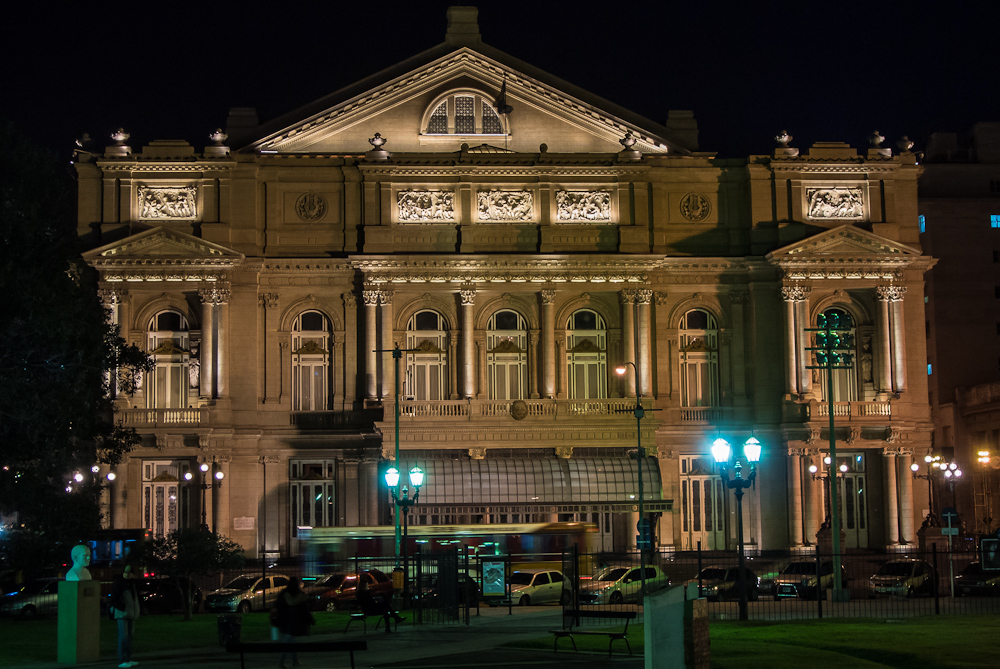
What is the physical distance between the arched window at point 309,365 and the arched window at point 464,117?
11.2 meters

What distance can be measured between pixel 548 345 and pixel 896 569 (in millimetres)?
20737

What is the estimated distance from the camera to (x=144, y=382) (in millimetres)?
64938

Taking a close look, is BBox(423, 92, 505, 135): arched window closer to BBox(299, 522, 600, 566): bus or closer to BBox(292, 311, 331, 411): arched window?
BBox(292, 311, 331, 411): arched window

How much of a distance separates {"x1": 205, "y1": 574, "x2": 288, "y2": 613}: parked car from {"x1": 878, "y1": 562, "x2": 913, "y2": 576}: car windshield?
21998 mm

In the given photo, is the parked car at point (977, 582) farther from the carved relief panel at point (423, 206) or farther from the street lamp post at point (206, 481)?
the street lamp post at point (206, 481)

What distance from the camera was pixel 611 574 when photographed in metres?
48.2

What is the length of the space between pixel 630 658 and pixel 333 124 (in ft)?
144

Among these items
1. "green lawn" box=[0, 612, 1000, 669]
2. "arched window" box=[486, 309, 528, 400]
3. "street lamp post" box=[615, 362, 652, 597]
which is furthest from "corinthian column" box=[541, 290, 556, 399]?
"green lawn" box=[0, 612, 1000, 669]

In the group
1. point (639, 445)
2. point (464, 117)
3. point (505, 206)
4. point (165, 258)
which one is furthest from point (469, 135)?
point (639, 445)

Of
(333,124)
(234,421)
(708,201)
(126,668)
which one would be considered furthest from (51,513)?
(708,201)

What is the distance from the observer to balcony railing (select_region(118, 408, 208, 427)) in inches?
2477

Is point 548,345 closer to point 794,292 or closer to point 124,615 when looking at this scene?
point 794,292

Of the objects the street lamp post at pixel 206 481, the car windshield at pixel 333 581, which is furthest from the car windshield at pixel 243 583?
the street lamp post at pixel 206 481

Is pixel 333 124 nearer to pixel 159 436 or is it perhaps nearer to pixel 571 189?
pixel 571 189
